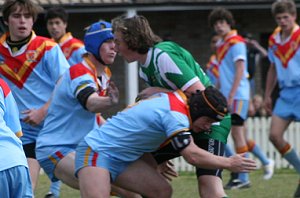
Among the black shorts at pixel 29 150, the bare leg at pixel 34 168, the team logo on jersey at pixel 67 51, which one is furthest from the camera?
the team logo on jersey at pixel 67 51

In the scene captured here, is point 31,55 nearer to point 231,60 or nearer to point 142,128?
point 142,128

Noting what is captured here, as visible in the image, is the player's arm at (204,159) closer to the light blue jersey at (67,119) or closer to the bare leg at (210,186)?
the bare leg at (210,186)

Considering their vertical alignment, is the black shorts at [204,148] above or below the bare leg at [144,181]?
above

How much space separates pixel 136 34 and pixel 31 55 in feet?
5.98

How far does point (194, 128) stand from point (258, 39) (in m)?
12.2

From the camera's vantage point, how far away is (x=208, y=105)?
6215 millimetres

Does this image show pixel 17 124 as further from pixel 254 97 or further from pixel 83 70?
pixel 254 97

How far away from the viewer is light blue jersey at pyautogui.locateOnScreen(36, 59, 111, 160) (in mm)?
7477

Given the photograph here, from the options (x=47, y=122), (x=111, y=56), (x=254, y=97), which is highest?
(x=111, y=56)

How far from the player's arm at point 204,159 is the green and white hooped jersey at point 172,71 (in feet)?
2.00

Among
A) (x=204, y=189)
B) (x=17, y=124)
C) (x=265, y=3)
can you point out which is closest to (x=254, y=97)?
(x=265, y=3)

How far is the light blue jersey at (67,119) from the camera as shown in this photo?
748 centimetres

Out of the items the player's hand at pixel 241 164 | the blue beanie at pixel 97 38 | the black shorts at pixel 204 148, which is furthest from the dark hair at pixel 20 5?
the player's hand at pixel 241 164

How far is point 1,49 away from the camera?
27.5 ft
